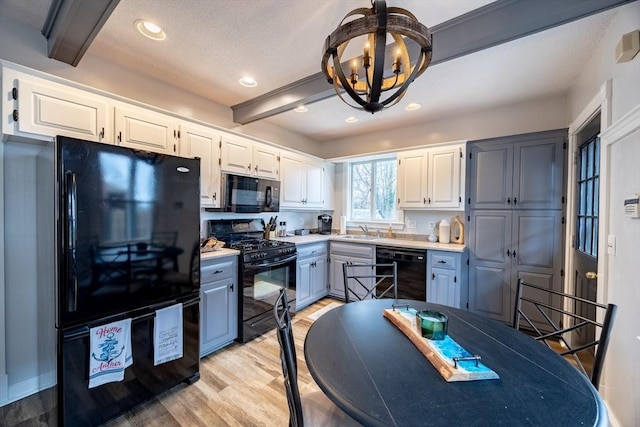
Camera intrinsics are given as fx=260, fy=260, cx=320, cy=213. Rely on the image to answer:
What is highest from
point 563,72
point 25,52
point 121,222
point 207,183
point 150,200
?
Answer: point 563,72

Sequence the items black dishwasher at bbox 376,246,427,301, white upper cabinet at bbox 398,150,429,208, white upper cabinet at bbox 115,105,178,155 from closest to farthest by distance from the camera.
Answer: white upper cabinet at bbox 115,105,178,155 → black dishwasher at bbox 376,246,427,301 → white upper cabinet at bbox 398,150,429,208

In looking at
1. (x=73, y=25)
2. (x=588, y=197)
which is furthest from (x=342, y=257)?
(x=73, y=25)

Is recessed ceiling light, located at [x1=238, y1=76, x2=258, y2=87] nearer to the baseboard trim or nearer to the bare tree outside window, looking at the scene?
the bare tree outside window

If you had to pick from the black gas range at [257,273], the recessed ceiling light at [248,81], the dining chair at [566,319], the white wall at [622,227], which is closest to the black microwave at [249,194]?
the black gas range at [257,273]

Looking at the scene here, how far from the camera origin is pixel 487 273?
9.77 ft

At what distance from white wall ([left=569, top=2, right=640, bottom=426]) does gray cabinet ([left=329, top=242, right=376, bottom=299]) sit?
83.1 inches

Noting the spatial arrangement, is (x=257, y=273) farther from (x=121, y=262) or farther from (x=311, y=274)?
(x=121, y=262)

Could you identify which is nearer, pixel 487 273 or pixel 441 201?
pixel 487 273

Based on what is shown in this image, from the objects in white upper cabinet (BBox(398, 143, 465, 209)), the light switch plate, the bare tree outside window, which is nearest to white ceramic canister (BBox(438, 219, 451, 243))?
white upper cabinet (BBox(398, 143, 465, 209))

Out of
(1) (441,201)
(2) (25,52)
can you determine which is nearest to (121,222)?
(2) (25,52)

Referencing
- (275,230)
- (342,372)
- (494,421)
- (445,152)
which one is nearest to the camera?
(494,421)

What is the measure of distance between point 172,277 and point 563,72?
3622 mm

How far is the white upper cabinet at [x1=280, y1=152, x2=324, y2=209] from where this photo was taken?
138 inches

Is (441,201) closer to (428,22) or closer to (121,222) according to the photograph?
(428,22)
